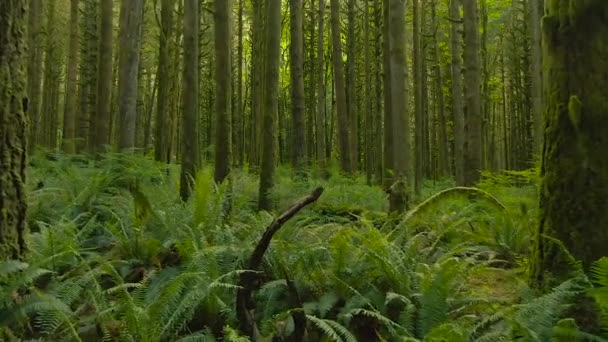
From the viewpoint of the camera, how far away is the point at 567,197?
3113 millimetres

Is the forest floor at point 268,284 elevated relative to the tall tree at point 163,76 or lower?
lower

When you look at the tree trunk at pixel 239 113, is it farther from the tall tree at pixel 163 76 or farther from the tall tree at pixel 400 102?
the tall tree at pixel 400 102

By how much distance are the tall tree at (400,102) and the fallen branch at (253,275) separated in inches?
155

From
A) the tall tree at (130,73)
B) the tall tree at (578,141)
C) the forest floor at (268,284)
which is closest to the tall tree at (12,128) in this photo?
the forest floor at (268,284)

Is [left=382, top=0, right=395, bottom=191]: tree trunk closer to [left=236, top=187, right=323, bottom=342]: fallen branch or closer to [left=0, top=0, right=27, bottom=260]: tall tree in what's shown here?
[left=236, top=187, right=323, bottom=342]: fallen branch

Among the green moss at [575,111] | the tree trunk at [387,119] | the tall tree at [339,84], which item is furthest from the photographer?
the tall tree at [339,84]

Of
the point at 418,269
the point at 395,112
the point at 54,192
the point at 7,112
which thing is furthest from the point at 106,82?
the point at 418,269

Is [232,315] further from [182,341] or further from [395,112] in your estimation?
[395,112]

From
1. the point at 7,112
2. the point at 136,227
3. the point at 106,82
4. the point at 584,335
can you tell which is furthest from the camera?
the point at 106,82

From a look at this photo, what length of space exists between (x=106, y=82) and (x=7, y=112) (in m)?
9.02

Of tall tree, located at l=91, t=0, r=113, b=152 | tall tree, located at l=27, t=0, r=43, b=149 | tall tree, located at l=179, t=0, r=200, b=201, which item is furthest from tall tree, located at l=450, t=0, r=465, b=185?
tall tree, located at l=27, t=0, r=43, b=149

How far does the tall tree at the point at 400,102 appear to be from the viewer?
7105 millimetres

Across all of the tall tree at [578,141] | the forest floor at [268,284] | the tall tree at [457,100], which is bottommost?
the forest floor at [268,284]

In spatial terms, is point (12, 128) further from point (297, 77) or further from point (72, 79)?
point (72, 79)
